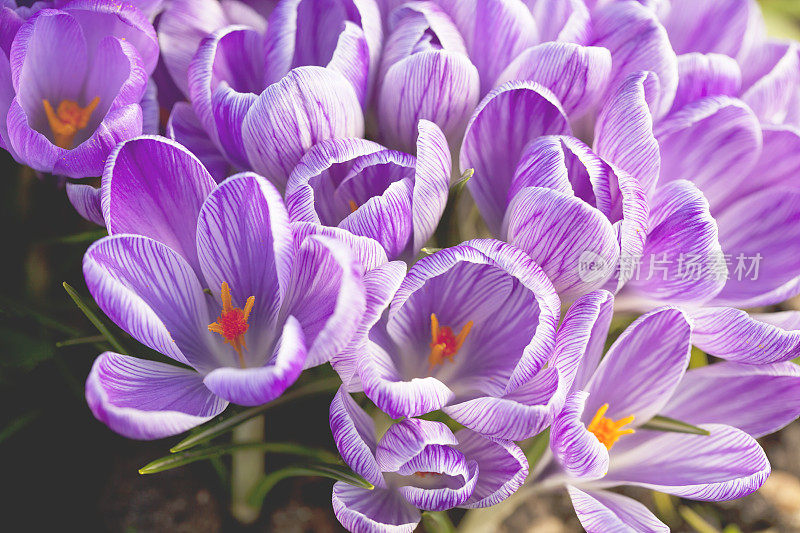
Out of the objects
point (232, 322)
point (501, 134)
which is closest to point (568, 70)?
point (501, 134)

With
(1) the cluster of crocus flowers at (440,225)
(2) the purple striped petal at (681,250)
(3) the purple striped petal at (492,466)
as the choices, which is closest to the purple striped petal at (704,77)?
(1) the cluster of crocus flowers at (440,225)

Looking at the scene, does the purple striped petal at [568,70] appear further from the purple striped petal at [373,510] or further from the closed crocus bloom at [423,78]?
the purple striped petal at [373,510]

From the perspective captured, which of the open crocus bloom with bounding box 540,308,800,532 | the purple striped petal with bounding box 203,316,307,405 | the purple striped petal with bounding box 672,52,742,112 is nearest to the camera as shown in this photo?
the purple striped petal with bounding box 203,316,307,405

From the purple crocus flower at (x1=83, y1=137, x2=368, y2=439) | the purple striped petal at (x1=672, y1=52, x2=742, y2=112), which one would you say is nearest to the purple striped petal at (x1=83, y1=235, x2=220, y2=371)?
the purple crocus flower at (x1=83, y1=137, x2=368, y2=439)

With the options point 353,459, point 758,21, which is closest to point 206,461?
point 353,459

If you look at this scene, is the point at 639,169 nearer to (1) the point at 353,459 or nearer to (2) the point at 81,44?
(1) the point at 353,459

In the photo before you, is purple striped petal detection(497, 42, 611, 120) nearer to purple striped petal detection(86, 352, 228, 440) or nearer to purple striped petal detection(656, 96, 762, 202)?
purple striped petal detection(656, 96, 762, 202)
